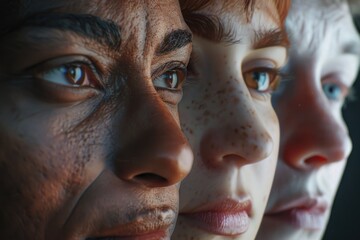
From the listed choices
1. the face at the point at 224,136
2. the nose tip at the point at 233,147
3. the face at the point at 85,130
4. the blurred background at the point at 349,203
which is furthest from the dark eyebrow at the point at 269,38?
the blurred background at the point at 349,203

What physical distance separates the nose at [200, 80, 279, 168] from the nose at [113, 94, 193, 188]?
0.15 m

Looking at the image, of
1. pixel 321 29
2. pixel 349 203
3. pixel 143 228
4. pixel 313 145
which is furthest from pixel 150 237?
pixel 349 203

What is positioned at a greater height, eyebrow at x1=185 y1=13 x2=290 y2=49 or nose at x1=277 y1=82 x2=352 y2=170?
eyebrow at x1=185 y1=13 x2=290 y2=49

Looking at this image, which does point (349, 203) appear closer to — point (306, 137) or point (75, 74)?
point (306, 137)

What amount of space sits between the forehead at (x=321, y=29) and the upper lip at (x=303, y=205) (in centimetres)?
21

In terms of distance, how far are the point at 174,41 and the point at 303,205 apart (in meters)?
0.45

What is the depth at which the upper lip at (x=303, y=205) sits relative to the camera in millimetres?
1027

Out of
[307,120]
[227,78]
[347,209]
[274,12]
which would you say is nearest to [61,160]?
[227,78]

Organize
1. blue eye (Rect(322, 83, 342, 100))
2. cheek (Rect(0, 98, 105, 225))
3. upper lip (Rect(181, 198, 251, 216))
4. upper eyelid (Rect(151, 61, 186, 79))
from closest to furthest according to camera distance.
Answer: cheek (Rect(0, 98, 105, 225)) → upper eyelid (Rect(151, 61, 186, 79)) → upper lip (Rect(181, 198, 251, 216)) → blue eye (Rect(322, 83, 342, 100))

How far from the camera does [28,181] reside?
0.58 metres

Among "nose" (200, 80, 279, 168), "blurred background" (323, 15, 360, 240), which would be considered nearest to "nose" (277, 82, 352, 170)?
"nose" (200, 80, 279, 168)

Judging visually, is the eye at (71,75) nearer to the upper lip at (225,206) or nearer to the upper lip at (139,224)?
the upper lip at (139,224)

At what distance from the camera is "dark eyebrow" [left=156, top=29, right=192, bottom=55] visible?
2.21 feet

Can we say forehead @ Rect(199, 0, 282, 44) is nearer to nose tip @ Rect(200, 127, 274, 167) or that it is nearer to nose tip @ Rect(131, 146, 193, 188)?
nose tip @ Rect(200, 127, 274, 167)
